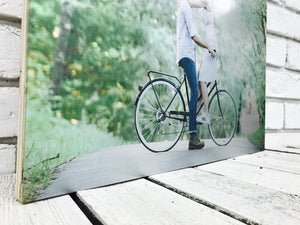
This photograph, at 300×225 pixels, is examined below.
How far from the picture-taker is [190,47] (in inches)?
30.4

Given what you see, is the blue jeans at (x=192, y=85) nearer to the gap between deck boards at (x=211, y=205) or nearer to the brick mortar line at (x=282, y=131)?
the gap between deck boards at (x=211, y=205)

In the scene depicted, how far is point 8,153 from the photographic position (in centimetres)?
71

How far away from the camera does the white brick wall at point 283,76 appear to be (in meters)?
1.31

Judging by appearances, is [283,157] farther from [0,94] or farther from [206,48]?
[0,94]

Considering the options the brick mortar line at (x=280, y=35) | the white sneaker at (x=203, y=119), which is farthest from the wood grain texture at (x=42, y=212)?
the brick mortar line at (x=280, y=35)

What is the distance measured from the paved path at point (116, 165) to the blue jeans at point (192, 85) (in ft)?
0.24

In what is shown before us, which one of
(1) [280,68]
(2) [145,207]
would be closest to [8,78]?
(2) [145,207]

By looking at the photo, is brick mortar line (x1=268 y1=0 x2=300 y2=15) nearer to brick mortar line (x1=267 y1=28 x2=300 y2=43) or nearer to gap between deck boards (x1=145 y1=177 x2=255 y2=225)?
brick mortar line (x1=267 y1=28 x2=300 y2=43)

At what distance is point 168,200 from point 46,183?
0.26 metres

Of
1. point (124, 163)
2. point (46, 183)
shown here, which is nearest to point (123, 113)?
point (124, 163)

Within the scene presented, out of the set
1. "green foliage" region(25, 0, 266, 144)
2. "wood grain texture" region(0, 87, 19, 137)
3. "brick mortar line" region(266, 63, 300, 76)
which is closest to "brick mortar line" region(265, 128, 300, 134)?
"brick mortar line" region(266, 63, 300, 76)

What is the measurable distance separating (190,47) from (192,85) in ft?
0.41

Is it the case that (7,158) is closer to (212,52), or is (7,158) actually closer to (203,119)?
(203,119)

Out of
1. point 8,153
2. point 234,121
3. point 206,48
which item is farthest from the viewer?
point 234,121
